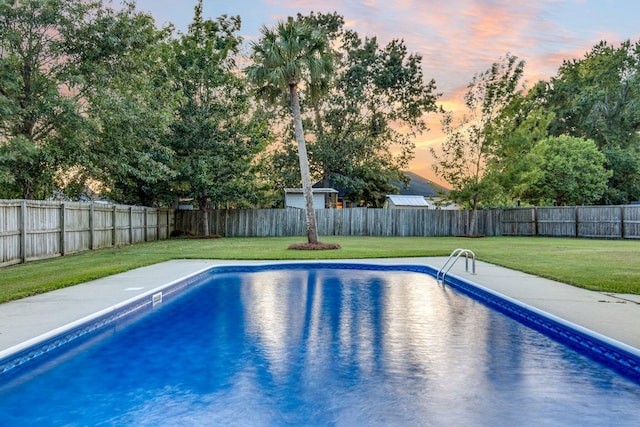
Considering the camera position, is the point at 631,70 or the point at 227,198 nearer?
the point at 227,198

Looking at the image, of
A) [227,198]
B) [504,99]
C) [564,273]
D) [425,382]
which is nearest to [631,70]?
[504,99]

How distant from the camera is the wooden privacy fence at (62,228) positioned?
34.6 ft

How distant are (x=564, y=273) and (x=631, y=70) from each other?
114 ft

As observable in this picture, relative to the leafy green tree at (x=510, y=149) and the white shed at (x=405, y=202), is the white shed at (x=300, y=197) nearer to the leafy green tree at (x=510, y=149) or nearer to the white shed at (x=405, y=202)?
the white shed at (x=405, y=202)

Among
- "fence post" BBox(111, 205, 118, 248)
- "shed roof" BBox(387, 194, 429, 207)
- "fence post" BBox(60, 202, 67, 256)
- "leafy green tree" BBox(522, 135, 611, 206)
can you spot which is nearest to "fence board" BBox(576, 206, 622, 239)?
"leafy green tree" BBox(522, 135, 611, 206)

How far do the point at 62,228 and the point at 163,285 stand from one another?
277 inches

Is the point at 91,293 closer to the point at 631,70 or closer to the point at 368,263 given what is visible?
the point at 368,263

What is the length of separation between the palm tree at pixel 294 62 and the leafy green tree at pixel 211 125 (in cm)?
636

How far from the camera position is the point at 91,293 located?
6.74 meters

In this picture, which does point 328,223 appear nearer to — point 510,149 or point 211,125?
point 211,125

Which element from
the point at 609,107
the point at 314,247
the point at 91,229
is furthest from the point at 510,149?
the point at 91,229

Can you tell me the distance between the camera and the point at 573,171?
1137 inches

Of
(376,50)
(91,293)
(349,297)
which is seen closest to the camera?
(91,293)

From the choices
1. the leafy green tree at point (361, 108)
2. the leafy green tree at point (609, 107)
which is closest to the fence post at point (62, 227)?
the leafy green tree at point (361, 108)
